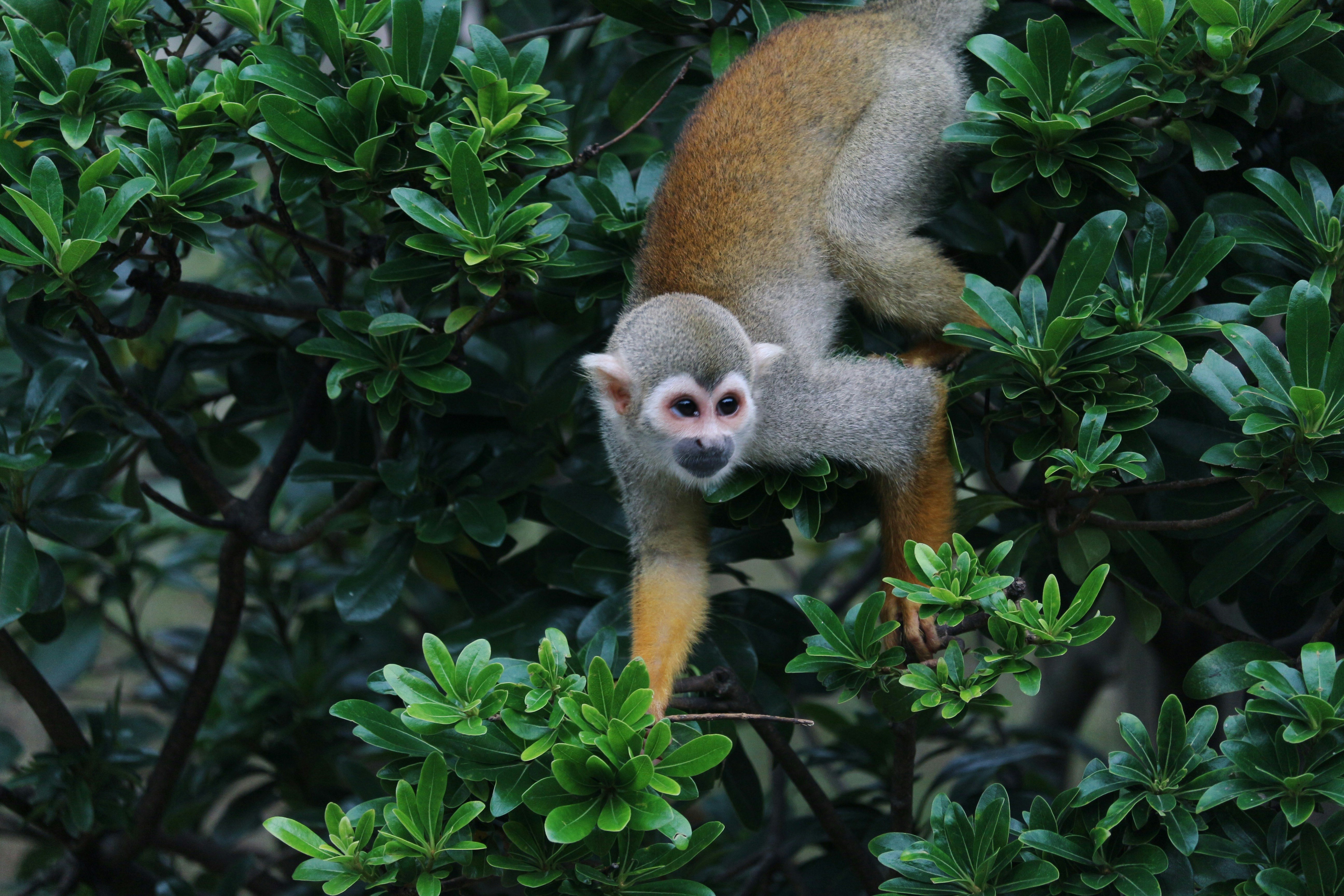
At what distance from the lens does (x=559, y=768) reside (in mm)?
1954

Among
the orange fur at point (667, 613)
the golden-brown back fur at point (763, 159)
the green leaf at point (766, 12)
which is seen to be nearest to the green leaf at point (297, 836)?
the orange fur at point (667, 613)

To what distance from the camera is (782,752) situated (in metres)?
2.68

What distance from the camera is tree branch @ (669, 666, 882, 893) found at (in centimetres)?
261

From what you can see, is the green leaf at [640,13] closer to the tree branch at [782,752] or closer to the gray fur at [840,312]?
the gray fur at [840,312]

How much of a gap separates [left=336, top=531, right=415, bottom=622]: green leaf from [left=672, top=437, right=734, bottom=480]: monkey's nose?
983 mm

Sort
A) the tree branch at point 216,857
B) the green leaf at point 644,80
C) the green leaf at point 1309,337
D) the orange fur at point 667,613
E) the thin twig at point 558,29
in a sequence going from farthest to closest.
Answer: the tree branch at point 216,857
the green leaf at point 644,80
the thin twig at point 558,29
the orange fur at point 667,613
the green leaf at point 1309,337

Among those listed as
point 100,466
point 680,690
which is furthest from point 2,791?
point 680,690

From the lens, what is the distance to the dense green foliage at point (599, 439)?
210 cm

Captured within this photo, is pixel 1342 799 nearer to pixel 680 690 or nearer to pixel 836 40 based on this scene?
pixel 680 690

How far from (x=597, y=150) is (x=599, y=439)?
1.05 meters

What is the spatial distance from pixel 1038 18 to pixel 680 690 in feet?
7.33

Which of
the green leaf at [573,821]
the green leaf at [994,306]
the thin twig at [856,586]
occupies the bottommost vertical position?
the thin twig at [856,586]

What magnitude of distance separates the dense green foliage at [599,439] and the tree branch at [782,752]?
0.05ft

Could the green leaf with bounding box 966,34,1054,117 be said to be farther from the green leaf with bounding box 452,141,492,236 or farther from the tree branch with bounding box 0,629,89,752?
the tree branch with bounding box 0,629,89,752
